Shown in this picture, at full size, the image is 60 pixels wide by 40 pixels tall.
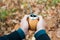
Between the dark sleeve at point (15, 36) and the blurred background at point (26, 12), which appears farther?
the blurred background at point (26, 12)

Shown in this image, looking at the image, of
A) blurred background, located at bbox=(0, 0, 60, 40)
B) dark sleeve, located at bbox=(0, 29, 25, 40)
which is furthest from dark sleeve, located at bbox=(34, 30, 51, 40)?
blurred background, located at bbox=(0, 0, 60, 40)

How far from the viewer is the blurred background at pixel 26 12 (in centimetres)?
292

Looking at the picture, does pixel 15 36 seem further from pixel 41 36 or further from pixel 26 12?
pixel 26 12

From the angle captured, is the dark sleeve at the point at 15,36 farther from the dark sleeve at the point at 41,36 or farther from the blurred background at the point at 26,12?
the blurred background at the point at 26,12

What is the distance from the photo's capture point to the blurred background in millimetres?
2918

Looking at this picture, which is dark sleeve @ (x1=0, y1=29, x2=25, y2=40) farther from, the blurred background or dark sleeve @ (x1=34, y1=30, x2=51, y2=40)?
the blurred background

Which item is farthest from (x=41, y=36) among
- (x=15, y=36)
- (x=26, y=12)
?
(x=26, y=12)

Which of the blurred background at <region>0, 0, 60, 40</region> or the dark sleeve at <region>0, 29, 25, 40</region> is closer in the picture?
the dark sleeve at <region>0, 29, 25, 40</region>

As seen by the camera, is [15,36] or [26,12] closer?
[15,36]

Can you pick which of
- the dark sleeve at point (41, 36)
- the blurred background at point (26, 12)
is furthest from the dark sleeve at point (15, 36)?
the blurred background at point (26, 12)

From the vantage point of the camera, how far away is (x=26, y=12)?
10.4 ft

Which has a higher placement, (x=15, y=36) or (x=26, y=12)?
(x=15, y=36)

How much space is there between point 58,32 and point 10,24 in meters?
0.68

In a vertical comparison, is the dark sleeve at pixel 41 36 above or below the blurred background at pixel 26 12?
above
